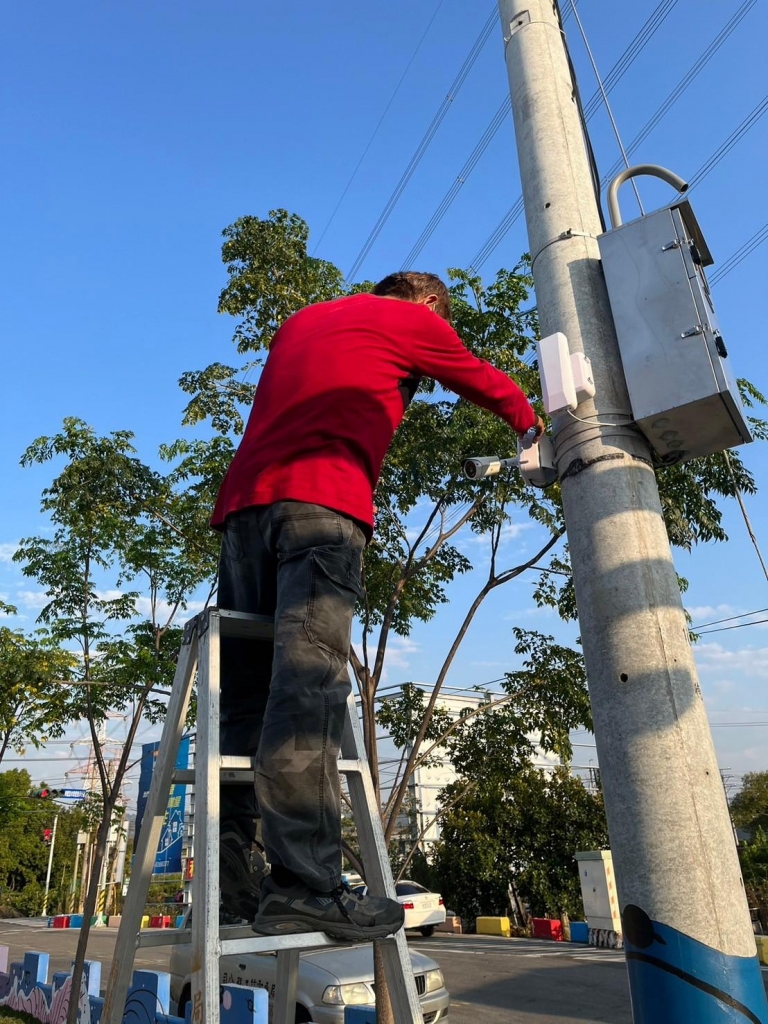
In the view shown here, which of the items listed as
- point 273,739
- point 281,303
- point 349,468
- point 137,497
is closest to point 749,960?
point 273,739

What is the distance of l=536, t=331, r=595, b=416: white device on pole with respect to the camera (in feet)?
7.87

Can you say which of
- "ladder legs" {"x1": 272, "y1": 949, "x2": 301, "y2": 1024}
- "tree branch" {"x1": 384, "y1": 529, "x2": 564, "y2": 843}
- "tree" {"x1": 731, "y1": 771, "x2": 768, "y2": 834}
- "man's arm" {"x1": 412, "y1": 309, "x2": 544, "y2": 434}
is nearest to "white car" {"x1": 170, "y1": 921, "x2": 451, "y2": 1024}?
"tree branch" {"x1": 384, "y1": 529, "x2": 564, "y2": 843}

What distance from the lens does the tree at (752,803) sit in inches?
1628

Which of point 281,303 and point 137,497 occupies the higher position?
point 281,303

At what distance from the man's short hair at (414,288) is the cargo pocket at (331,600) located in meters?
1.13

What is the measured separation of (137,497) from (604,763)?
7.32 metres

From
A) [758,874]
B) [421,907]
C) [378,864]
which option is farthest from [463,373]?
[758,874]

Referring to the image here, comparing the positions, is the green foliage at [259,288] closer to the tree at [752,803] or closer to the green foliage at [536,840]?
the green foliage at [536,840]

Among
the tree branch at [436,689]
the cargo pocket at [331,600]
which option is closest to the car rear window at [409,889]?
the tree branch at [436,689]

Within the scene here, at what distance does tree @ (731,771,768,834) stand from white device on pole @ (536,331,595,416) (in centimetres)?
4387

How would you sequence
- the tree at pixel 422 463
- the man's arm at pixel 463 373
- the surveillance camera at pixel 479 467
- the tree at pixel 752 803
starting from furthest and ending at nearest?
1. the tree at pixel 752 803
2. the tree at pixel 422 463
3. the surveillance camera at pixel 479 467
4. the man's arm at pixel 463 373

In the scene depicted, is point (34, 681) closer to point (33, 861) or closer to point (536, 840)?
point (536, 840)

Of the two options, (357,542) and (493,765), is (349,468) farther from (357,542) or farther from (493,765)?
(493,765)

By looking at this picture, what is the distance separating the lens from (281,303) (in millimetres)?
7703
